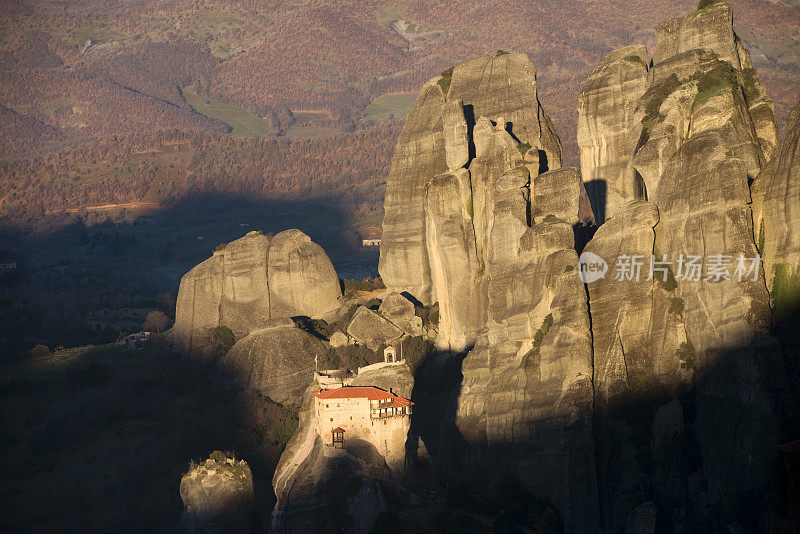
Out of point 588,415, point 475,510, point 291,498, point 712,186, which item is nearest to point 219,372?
point 291,498

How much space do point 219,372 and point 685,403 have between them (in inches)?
1309

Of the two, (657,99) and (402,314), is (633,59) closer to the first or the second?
(657,99)

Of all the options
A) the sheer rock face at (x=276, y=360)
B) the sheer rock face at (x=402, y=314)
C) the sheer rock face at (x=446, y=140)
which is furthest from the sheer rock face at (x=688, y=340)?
the sheer rock face at (x=276, y=360)

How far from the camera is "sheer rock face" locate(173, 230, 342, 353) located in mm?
79688

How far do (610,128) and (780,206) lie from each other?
20770 millimetres

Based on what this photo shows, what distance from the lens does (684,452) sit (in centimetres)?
5288

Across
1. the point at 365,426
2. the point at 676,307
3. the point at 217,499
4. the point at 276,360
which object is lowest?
the point at 217,499

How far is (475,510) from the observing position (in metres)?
56.4

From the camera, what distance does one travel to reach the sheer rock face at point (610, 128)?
70.6 metres

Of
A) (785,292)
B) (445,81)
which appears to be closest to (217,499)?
(785,292)

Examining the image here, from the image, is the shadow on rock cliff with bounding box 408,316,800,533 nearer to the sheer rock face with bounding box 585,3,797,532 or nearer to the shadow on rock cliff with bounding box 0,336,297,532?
the sheer rock face with bounding box 585,3,797,532

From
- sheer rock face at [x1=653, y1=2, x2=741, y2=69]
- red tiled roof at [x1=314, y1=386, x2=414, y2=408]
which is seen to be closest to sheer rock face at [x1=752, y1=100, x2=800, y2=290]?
sheer rock face at [x1=653, y1=2, x2=741, y2=69]

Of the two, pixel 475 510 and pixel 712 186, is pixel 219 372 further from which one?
pixel 712 186

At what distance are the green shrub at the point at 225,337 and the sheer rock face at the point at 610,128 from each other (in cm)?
2620
